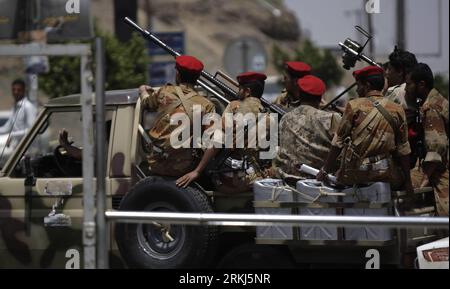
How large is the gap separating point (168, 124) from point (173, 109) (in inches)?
3.9

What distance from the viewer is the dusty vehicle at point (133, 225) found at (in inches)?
227

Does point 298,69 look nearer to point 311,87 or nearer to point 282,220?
point 311,87

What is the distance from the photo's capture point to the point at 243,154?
6.34 meters

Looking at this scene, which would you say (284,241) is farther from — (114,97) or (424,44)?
(424,44)

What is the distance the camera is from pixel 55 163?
7.36m

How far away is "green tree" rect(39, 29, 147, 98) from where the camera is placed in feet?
56.6

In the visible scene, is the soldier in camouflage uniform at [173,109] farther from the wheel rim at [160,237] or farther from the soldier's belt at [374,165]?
the soldier's belt at [374,165]

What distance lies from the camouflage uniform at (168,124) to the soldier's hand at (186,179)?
0.14 meters

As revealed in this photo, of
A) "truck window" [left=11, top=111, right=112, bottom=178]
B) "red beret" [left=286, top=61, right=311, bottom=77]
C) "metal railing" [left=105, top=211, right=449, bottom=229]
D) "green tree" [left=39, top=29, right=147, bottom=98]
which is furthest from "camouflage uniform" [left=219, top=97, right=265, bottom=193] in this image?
"green tree" [left=39, top=29, right=147, bottom=98]

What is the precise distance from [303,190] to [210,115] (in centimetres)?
98

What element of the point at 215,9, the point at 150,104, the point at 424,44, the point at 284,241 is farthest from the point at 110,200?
the point at 215,9

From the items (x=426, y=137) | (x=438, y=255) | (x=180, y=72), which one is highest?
(x=180, y=72)

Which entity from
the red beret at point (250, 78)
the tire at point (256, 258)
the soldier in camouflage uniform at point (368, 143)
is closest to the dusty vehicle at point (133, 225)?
the tire at point (256, 258)

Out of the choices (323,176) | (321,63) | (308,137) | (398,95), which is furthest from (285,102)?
(321,63)
